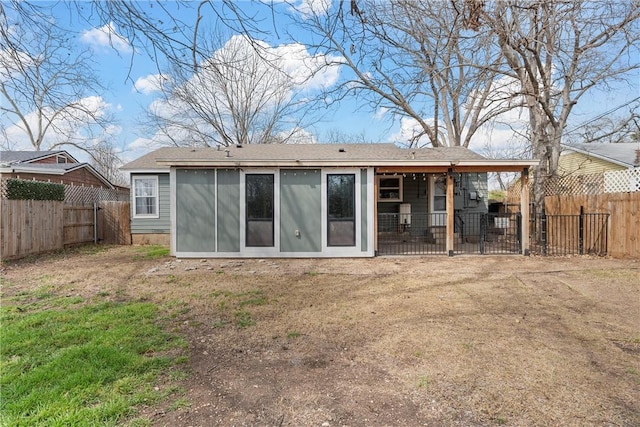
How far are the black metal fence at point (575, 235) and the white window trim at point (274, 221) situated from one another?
716 centimetres

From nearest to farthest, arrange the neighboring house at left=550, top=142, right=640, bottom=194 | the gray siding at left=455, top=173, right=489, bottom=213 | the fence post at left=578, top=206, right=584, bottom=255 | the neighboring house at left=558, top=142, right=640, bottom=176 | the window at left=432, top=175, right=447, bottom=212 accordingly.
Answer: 1. the fence post at left=578, top=206, right=584, bottom=255
2. the neighboring house at left=550, top=142, right=640, bottom=194
3. the window at left=432, top=175, right=447, bottom=212
4. the gray siding at left=455, top=173, right=489, bottom=213
5. the neighboring house at left=558, top=142, right=640, bottom=176

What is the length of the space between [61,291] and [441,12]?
31.7ft

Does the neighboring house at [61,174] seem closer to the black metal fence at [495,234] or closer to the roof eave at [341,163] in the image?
the roof eave at [341,163]

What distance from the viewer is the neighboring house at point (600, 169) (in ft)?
31.8

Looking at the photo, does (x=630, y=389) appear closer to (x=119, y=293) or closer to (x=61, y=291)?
(x=119, y=293)

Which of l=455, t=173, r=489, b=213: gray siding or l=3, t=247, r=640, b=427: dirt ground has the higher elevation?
l=455, t=173, r=489, b=213: gray siding

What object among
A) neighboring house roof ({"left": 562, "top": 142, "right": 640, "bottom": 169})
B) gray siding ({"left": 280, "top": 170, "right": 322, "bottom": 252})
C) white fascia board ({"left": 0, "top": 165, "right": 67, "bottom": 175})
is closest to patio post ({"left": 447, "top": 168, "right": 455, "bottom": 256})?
gray siding ({"left": 280, "top": 170, "right": 322, "bottom": 252})

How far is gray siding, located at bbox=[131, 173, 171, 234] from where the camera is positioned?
41.3 ft

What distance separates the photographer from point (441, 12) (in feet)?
26.5

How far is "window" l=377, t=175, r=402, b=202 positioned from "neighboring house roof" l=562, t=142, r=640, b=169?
9669 mm

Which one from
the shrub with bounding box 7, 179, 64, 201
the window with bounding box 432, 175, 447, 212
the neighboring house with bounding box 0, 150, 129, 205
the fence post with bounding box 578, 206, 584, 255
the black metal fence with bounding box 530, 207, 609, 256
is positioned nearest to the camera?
the black metal fence with bounding box 530, 207, 609, 256

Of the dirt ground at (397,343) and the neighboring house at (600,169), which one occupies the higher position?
the neighboring house at (600,169)

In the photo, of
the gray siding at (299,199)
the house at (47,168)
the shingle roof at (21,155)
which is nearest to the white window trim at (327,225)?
the gray siding at (299,199)

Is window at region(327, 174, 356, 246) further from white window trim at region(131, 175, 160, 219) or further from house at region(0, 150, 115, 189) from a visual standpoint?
house at region(0, 150, 115, 189)
